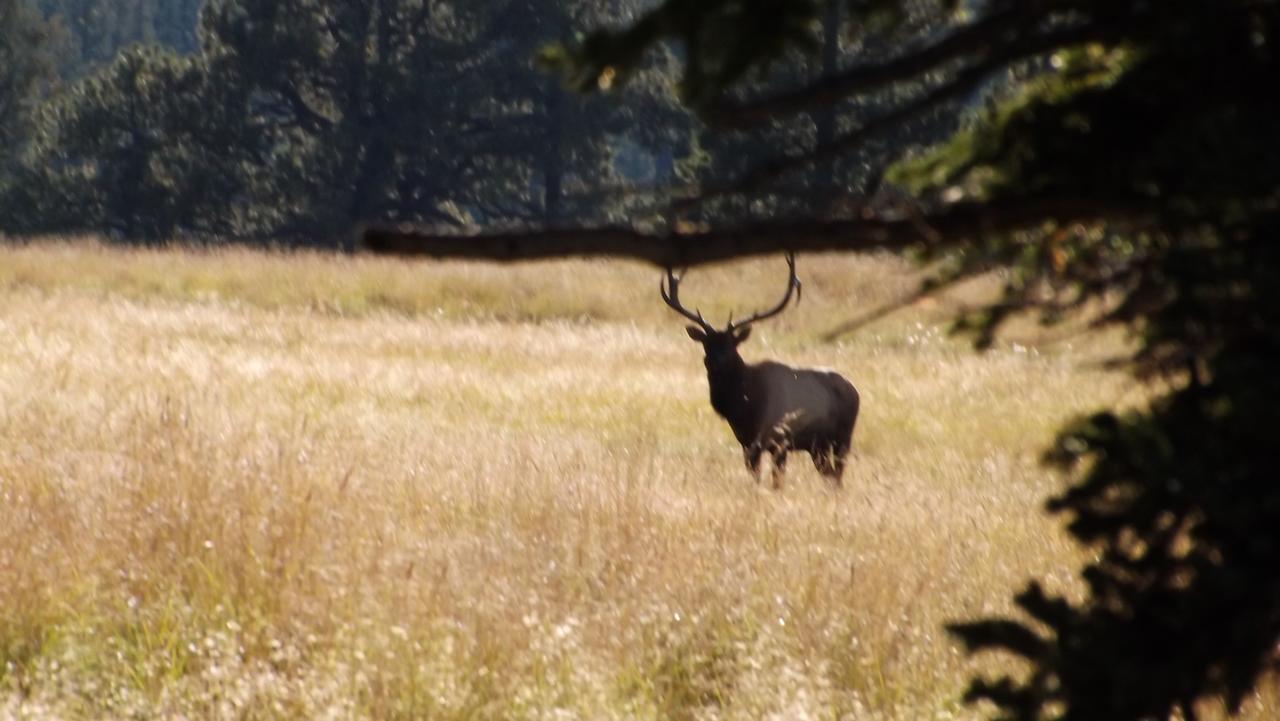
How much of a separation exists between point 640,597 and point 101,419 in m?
3.25

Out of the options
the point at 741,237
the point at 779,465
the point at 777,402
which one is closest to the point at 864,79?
the point at 741,237

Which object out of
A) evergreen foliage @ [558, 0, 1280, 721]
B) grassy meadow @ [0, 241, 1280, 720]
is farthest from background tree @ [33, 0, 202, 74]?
evergreen foliage @ [558, 0, 1280, 721]

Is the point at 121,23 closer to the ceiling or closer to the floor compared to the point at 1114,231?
closer to the ceiling

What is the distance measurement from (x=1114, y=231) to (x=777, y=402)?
8.14 metres

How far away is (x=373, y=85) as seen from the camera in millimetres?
40250

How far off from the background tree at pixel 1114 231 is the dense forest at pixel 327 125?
36.0m

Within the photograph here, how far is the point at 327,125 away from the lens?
137 ft

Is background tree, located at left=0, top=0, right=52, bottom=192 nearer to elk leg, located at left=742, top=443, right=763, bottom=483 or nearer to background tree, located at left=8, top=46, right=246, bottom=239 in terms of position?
background tree, located at left=8, top=46, right=246, bottom=239

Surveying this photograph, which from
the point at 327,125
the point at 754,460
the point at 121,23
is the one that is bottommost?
the point at 754,460

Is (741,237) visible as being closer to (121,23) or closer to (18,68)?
(18,68)

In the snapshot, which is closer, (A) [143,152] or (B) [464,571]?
(B) [464,571]

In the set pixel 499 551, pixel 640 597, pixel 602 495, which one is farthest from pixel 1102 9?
pixel 602 495

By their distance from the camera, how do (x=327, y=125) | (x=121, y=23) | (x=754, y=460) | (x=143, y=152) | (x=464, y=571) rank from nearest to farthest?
1. (x=464, y=571)
2. (x=754, y=460)
3. (x=143, y=152)
4. (x=327, y=125)
5. (x=121, y=23)

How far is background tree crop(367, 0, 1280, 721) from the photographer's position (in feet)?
7.47
